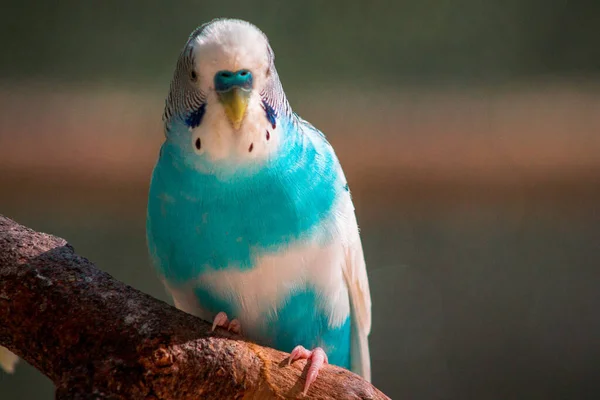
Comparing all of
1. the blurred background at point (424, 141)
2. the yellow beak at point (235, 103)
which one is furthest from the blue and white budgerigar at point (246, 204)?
the blurred background at point (424, 141)

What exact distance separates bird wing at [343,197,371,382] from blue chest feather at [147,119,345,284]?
15 cm

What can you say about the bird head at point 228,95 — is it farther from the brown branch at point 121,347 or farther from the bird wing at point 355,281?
the brown branch at point 121,347

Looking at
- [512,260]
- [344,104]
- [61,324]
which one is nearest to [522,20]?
[344,104]

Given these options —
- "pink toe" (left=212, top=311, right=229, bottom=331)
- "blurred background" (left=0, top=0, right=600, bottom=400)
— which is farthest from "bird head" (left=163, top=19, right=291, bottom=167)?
Result: "blurred background" (left=0, top=0, right=600, bottom=400)

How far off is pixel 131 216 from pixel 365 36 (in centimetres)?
118

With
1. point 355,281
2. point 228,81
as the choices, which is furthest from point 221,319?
point 228,81

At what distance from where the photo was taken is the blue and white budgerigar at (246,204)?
1.19 meters

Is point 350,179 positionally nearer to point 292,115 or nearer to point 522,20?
point 522,20

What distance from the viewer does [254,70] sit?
1186 mm

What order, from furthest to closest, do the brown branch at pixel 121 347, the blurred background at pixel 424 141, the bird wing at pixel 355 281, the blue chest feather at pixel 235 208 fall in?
the blurred background at pixel 424 141 < the bird wing at pixel 355 281 < the blue chest feather at pixel 235 208 < the brown branch at pixel 121 347

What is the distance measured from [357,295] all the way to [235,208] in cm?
45

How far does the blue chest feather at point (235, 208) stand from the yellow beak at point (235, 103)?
119mm

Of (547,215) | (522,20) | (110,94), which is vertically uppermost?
(522,20)

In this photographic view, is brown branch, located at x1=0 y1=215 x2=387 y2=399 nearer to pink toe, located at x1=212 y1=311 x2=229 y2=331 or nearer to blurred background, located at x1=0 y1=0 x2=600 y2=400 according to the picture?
pink toe, located at x1=212 y1=311 x2=229 y2=331
